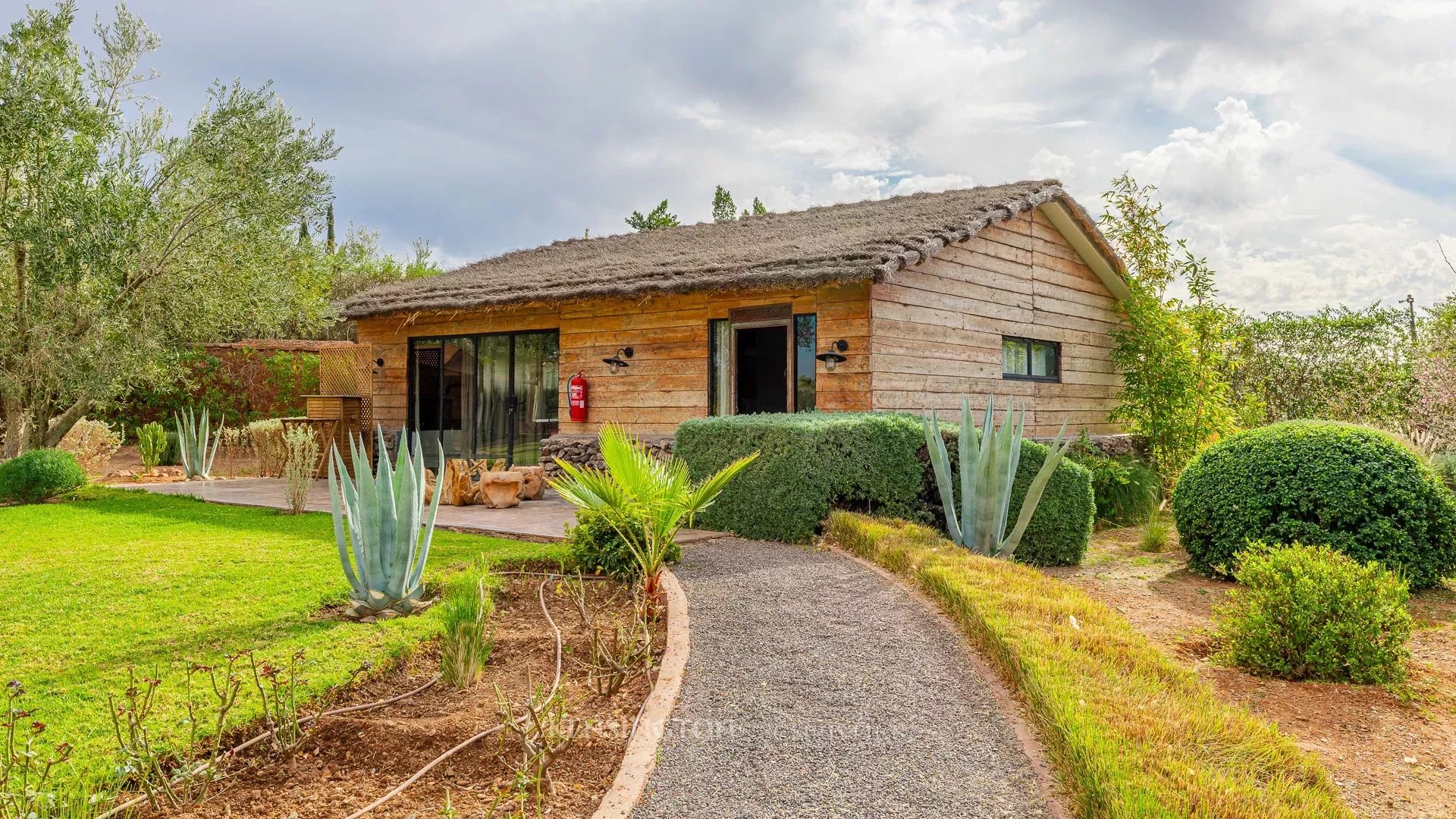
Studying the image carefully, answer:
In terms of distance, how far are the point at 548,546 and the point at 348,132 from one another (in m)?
8.78

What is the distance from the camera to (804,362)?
11.0m

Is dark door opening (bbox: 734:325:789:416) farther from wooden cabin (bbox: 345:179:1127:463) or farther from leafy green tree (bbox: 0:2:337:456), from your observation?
leafy green tree (bbox: 0:2:337:456)

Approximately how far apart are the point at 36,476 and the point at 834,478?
9.58 metres

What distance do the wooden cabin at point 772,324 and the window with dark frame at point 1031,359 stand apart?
0.04 m

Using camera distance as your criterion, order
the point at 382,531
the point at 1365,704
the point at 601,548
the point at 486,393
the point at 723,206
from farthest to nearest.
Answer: the point at 723,206
the point at 486,393
the point at 601,548
the point at 382,531
the point at 1365,704

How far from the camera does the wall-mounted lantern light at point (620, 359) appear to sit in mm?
12281

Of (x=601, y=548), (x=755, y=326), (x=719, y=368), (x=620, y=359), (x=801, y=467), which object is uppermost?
(x=755, y=326)

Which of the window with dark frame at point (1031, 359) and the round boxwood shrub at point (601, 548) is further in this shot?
the window with dark frame at point (1031, 359)

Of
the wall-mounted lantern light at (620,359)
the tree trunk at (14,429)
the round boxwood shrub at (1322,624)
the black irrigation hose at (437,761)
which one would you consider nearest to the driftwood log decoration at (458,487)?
the wall-mounted lantern light at (620,359)

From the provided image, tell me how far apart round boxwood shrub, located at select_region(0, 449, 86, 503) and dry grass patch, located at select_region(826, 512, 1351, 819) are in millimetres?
10742

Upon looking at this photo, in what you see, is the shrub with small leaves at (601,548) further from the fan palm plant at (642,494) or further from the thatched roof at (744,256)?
the thatched roof at (744,256)

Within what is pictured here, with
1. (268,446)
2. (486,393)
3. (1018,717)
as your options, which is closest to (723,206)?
(486,393)

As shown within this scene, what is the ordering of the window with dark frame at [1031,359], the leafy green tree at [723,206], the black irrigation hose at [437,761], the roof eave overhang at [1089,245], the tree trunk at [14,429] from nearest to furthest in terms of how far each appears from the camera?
1. the black irrigation hose at [437,761]
2. the tree trunk at [14,429]
3. the window with dark frame at [1031,359]
4. the roof eave overhang at [1089,245]
5. the leafy green tree at [723,206]

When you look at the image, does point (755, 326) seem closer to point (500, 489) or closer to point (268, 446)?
point (500, 489)
